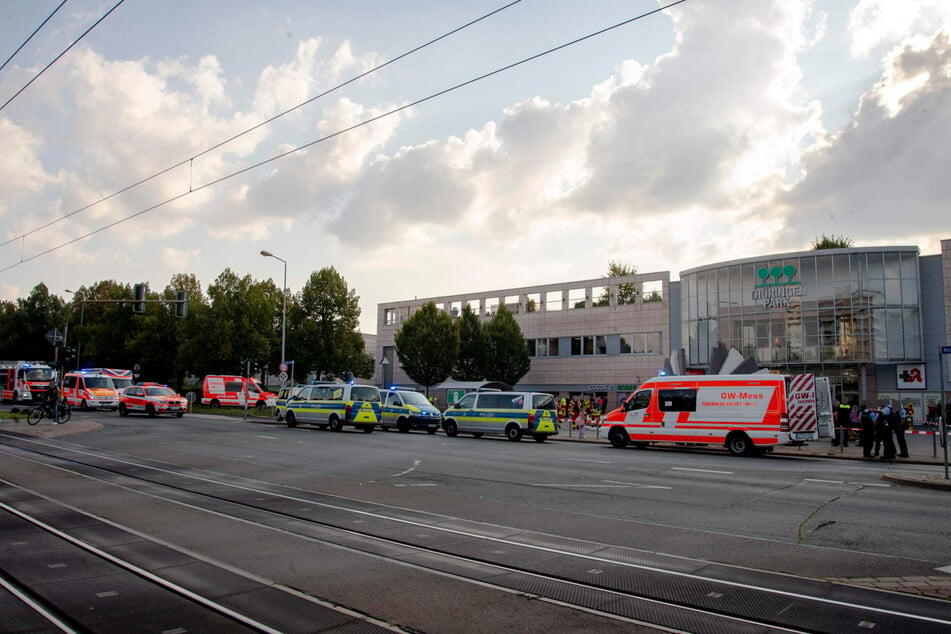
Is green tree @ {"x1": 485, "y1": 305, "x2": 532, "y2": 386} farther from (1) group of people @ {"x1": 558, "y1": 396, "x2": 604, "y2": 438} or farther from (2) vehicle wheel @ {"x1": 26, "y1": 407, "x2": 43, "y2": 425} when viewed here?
(2) vehicle wheel @ {"x1": 26, "y1": 407, "x2": 43, "y2": 425}

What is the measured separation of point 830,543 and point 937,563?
116 centimetres

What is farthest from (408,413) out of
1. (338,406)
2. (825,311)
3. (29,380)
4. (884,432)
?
(29,380)

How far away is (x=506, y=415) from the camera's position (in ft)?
90.6

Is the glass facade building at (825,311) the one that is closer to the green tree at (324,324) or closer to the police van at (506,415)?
the police van at (506,415)

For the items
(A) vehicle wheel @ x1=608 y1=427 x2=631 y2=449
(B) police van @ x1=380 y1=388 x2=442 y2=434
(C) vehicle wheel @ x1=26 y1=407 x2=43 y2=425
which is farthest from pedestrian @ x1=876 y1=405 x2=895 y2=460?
A: (C) vehicle wheel @ x1=26 y1=407 x2=43 y2=425

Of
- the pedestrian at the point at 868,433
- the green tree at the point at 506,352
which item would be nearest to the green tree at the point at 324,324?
the green tree at the point at 506,352

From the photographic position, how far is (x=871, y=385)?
40.7 m

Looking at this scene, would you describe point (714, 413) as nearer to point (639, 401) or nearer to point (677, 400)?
point (677, 400)

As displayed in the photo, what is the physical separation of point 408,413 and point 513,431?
613 cm

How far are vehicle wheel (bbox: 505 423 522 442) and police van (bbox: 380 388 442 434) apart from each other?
15.1ft

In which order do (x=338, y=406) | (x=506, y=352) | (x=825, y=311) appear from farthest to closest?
1. (x=506, y=352)
2. (x=825, y=311)
3. (x=338, y=406)

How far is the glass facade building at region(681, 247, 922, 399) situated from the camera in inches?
1588

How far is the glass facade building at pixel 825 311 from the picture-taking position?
40344 mm

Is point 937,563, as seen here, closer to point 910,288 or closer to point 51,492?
point 51,492
